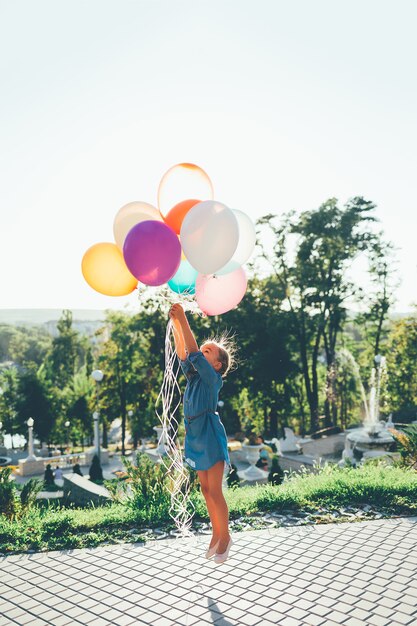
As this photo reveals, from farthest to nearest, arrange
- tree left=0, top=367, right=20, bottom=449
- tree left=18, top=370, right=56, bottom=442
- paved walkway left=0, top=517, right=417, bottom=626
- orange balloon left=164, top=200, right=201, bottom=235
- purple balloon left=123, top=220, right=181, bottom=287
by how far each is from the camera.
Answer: tree left=0, top=367, right=20, bottom=449 → tree left=18, top=370, right=56, bottom=442 → orange balloon left=164, top=200, right=201, bottom=235 → purple balloon left=123, top=220, right=181, bottom=287 → paved walkway left=0, top=517, right=417, bottom=626

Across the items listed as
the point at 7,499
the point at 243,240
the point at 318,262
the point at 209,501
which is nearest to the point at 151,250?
the point at 243,240

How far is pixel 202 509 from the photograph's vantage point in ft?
23.8

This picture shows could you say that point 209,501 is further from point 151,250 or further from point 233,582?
point 151,250

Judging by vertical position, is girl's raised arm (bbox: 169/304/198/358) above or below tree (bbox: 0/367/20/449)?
above

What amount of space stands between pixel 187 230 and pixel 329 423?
26404mm

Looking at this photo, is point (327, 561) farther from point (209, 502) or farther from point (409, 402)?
point (409, 402)

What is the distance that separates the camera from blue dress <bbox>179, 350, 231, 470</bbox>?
449 centimetres

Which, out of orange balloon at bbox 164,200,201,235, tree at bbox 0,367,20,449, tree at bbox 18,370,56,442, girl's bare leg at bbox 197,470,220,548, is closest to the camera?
girl's bare leg at bbox 197,470,220,548

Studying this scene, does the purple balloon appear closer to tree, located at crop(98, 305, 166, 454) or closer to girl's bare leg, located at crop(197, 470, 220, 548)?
girl's bare leg, located at crop(197, 470, 220, 548)

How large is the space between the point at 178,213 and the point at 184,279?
0.69 metres

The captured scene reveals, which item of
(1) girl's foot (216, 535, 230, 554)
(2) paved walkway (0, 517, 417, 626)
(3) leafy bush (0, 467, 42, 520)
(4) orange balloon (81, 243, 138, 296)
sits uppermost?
(4) orange balloon (81, 243, 138, 296)

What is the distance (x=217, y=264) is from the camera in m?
4.55

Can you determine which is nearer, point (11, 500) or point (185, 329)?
point (185, 329)

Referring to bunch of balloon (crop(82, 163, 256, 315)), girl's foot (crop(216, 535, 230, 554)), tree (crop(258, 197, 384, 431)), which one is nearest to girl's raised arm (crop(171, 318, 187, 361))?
bunch of balloon (crop(82, 163, 256, 315))
